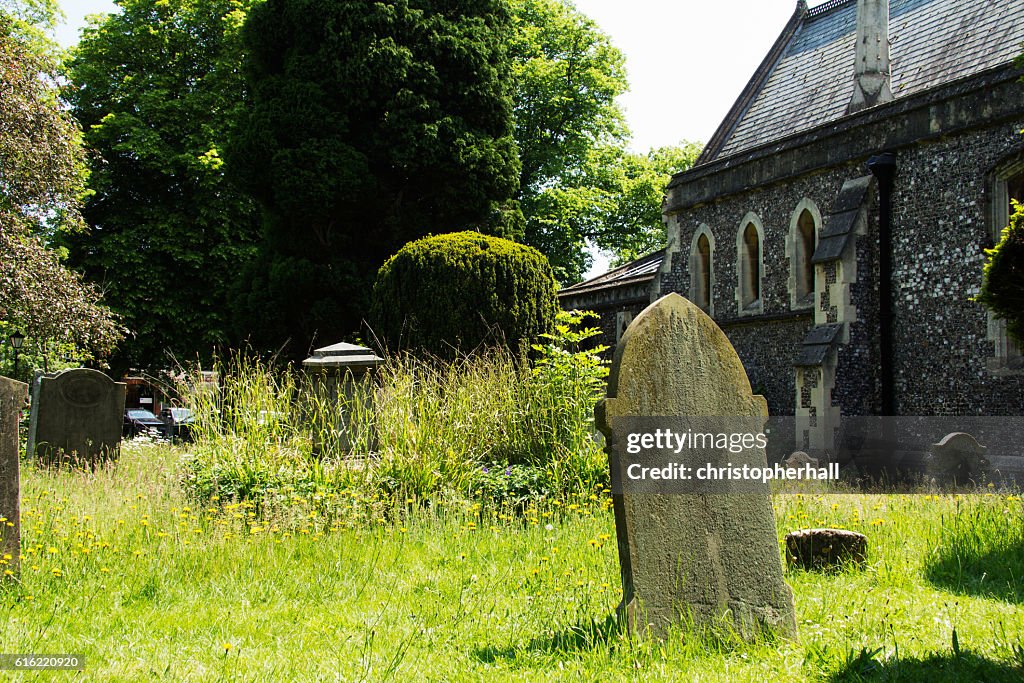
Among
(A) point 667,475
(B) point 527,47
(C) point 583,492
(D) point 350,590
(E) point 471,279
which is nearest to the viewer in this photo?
(A) point 667,475

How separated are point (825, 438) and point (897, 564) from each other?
7.76 meters

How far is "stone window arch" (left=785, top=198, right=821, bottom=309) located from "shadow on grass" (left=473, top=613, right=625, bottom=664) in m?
11.5

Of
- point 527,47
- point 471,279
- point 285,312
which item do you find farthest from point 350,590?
point 527,47

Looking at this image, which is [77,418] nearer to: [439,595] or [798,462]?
[439,595]

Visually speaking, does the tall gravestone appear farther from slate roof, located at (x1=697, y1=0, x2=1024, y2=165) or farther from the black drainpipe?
slate roof, located at (x1=697, y1=0, x2=1024, y2=165)

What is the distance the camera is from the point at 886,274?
12.7 metres

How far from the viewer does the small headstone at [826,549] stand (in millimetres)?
5289

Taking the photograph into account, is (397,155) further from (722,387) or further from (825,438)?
(722,387)

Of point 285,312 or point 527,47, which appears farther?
point 527,47

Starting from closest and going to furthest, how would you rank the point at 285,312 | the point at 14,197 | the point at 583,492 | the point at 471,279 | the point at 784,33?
the point at 583,492, the point at 471,279, the point at 14,197, the point at 285,312, the point at 784,33

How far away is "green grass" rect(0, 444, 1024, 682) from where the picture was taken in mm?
3670

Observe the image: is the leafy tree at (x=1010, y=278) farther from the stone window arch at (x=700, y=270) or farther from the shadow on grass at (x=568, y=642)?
the stone window arch at (x=700, y=270)

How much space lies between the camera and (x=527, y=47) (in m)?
26.7

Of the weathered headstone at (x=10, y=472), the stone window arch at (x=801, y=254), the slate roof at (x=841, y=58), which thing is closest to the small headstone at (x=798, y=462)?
the stone window arch at (x=801, y=254)
